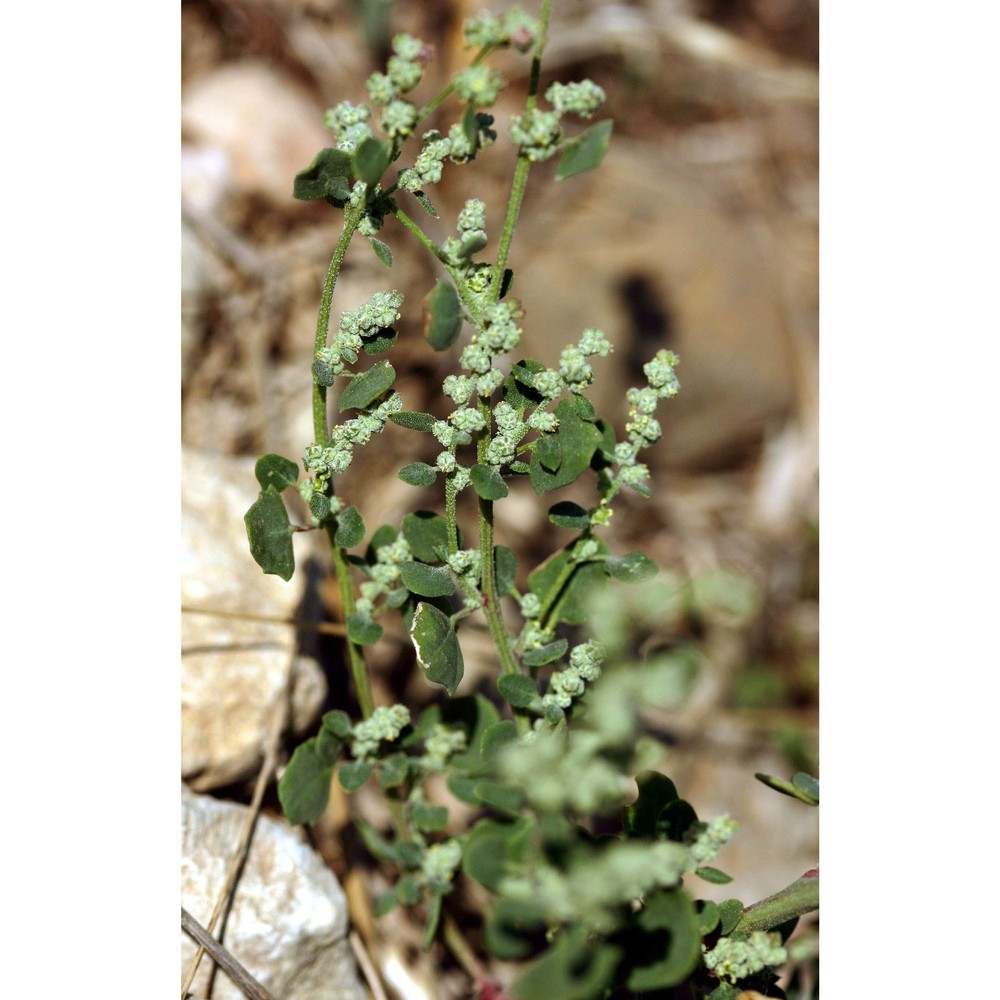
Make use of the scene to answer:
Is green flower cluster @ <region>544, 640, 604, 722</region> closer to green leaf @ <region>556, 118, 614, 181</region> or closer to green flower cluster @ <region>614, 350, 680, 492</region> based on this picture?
green flower cluster @ <region>614, 350, 680, 492</region>

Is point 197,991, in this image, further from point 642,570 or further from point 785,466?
point 785,466

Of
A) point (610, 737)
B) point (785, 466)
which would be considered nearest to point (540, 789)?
point (610, 737)

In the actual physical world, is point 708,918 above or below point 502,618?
below

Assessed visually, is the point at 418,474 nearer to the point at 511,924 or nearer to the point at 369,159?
the point at 369,159

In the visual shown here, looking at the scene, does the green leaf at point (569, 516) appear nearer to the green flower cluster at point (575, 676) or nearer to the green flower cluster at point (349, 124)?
the green flower cluster at point (575, 676)

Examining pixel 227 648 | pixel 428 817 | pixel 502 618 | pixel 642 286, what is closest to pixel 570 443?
pixel 502 618

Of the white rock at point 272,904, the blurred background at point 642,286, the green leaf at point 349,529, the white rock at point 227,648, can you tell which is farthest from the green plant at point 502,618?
the blurred background at point 642,286

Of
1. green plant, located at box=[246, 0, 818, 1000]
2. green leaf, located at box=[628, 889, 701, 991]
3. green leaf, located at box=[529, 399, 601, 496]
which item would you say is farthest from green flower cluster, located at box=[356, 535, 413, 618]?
green leaf, located at box=[628, 889, 701, 991]
